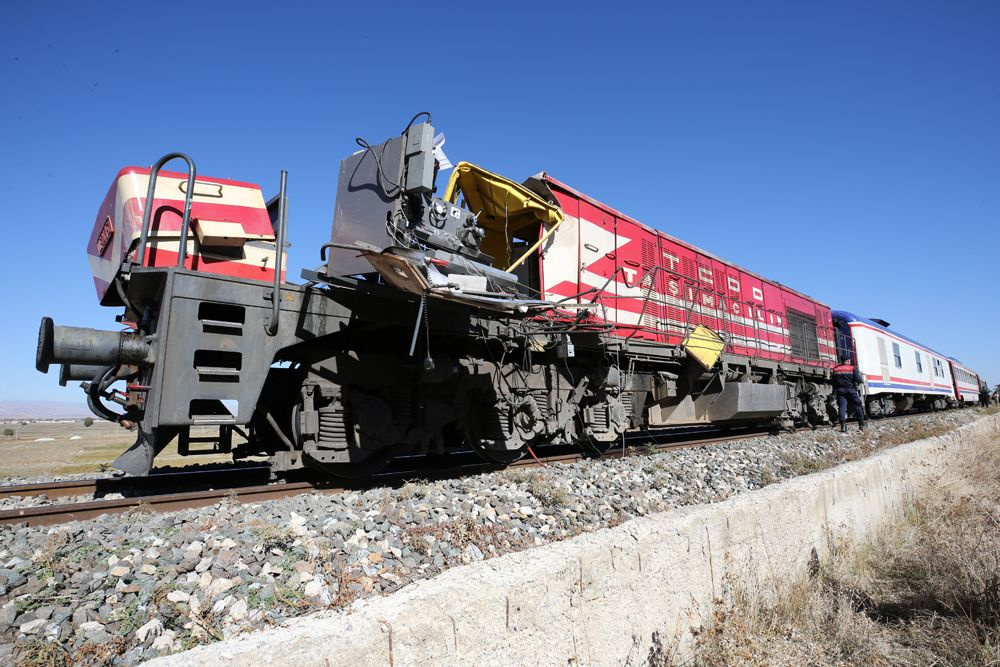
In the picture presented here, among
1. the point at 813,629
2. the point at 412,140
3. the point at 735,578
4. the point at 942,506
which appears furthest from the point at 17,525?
the point at 942,506

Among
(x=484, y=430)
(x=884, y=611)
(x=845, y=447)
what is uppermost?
(x=484, y=430)

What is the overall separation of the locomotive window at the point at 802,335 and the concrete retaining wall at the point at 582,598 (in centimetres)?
1140

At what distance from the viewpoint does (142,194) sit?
480cm

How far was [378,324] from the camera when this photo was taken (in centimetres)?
531

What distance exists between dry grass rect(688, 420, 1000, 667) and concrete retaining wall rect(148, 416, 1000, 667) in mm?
191

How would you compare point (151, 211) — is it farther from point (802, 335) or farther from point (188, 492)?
point (802, 335)

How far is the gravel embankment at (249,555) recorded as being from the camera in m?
2.21

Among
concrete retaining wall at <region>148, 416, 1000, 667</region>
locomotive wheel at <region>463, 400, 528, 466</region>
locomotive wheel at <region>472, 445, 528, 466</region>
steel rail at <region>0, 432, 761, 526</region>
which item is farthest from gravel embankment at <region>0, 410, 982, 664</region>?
locomotive wheel at <region>472, 445, 528, 466</region>

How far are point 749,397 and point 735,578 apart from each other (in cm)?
737

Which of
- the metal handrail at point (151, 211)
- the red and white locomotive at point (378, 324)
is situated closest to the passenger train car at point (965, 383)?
the red and white locomotive at point (378, 324)

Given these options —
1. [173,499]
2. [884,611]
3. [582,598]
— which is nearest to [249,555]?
[582,598]

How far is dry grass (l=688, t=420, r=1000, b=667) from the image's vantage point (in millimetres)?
3330

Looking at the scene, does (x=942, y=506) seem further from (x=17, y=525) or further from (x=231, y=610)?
(x=17, y=525)

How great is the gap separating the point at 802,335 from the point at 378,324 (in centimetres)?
1412
